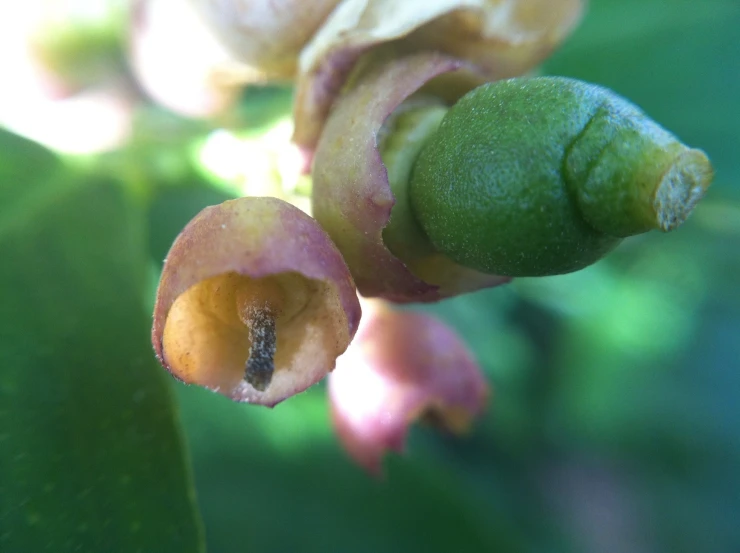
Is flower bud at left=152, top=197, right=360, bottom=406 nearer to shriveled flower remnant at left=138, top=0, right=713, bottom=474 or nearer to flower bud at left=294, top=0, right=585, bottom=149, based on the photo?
shriveled flower remnant at left=138, top=0, right=713, bottom=474

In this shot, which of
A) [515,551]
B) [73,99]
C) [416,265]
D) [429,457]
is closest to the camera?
[416,265]

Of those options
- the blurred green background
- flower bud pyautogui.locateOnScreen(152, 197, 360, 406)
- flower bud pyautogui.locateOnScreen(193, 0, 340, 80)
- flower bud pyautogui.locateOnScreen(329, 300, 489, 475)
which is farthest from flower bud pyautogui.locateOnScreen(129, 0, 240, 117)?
flower bud pyautogui.locateOnScreen(152, 197, 360, 406)

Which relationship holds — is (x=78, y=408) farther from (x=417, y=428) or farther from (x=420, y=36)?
(x=417, y=428)

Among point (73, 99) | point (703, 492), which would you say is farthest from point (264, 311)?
point (703, 492)

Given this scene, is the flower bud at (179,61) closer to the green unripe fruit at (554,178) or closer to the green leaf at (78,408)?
the green leaf at (78,408)

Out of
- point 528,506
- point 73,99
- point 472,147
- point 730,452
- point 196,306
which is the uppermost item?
point 472,147

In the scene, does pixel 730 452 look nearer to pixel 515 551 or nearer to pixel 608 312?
pixel 608 312

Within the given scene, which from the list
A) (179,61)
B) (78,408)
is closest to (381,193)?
A: (78,408)
